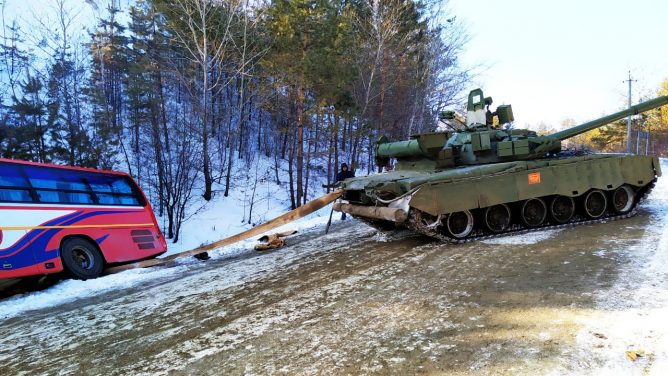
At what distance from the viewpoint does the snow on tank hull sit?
23.2ft

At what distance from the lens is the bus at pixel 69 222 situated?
672 centimetres

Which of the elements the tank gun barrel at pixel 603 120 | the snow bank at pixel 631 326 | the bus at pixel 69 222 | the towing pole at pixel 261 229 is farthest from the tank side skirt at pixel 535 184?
the bus at pixel 69 222

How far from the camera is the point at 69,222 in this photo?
24.7ft

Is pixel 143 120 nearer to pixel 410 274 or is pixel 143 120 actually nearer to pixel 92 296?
pixel 92 296

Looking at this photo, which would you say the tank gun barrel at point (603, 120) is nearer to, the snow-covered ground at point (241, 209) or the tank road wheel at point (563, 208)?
the tank road wheel at point (563, 208)

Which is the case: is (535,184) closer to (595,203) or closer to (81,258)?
(595,203)

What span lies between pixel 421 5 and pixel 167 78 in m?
14.7

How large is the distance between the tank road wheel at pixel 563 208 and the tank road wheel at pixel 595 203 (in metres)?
0.36

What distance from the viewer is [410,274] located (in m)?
5.52

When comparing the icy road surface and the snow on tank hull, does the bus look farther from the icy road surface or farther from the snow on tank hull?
the snow on tank hull

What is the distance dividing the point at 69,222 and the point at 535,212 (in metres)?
8.45

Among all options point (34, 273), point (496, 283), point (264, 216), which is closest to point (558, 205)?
point (496, 283)

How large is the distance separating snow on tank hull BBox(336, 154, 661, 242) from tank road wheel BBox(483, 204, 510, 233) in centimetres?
2

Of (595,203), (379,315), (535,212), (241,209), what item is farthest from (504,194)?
(241,209)
